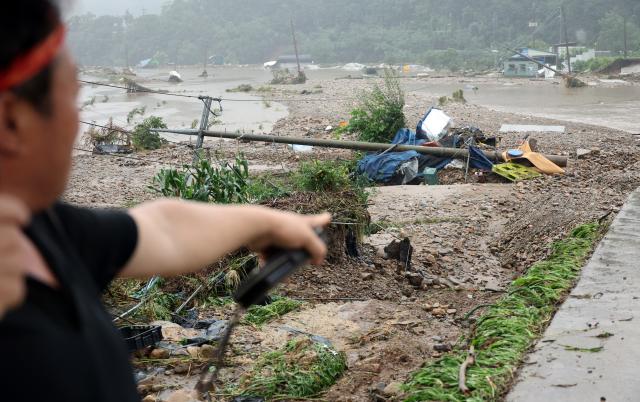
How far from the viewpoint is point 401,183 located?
1337cm

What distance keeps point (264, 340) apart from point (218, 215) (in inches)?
151

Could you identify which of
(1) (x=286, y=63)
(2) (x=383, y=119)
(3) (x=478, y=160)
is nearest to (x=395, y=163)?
(3) (x=478, y=160)

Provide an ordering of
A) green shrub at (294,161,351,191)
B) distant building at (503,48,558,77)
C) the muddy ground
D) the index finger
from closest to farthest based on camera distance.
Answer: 1. the index finger
2. the muddy ground
3. green shrub at (294,161,351,191)
4. distant building at (503,48,558,77)

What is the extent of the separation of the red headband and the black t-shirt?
23cm

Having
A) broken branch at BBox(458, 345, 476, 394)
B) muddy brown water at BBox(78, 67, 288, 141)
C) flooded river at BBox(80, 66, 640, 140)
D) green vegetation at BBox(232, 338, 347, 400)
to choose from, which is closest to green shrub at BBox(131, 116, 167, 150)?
muddy brown water at BBox(78, 67, 288, 141)

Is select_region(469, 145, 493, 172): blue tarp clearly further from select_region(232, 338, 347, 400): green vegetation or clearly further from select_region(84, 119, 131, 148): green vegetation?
select_region(232, 338, 347, 400): green vegetation

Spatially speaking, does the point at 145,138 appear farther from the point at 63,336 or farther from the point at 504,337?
the point at 63,336

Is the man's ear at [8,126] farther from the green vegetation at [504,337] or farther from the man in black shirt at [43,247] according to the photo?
the green vegetation at [504,337]

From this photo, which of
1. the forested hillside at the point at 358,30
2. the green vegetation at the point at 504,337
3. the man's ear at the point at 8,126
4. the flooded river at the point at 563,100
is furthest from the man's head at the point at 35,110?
the forested hillside at the point at 358,30

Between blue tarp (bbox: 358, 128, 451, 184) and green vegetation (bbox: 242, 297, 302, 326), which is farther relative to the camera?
blue tarp (bbox: 358, 128, 451, 184)

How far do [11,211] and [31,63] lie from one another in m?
0.17

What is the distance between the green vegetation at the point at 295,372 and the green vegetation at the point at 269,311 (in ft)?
2.60

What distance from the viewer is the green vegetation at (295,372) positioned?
4230mm

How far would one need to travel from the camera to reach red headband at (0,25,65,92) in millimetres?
935
